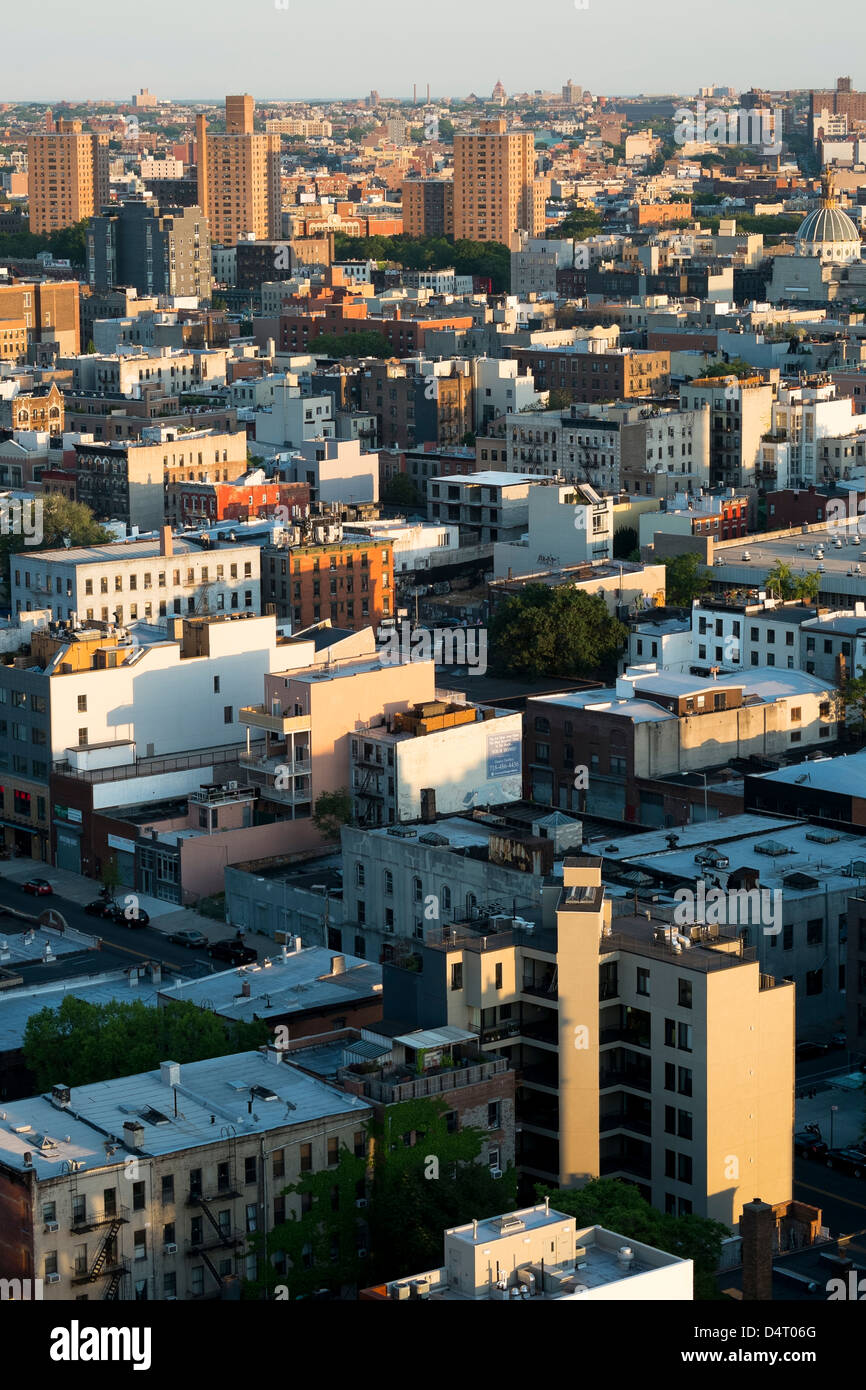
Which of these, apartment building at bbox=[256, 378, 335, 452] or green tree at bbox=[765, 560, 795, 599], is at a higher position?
apartment building at bbox=[256, 378, 335, 452]

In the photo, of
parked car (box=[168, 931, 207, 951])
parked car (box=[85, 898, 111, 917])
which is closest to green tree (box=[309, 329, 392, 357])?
parked car (box=[85, 898, 111, 917])

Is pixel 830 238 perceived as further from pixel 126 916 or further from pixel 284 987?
pixel 284 987

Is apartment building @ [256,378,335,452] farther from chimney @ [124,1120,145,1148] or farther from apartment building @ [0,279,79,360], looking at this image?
chimney @ [124,1120,145,1148]

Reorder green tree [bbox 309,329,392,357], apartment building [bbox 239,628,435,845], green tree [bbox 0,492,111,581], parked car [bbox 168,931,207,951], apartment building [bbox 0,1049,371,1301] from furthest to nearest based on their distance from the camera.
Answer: green tree [bbox 309,329,392,357]
green tree [bbox 0,492,111,581]
apartment building [bbox 239,628,435,845]
parked car [bbox 168,931,207,951]
apartment building [bbox 0,1049,371,1301]

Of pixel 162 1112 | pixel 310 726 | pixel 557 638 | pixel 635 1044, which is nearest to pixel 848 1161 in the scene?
pixel 635 1044

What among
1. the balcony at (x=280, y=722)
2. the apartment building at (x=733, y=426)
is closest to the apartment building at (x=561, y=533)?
the apartment building at (x=733, y=426)

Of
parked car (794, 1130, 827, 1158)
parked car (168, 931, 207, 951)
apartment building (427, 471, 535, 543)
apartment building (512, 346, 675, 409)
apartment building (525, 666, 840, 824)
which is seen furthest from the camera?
apartment building (512, 346, 675, 409)

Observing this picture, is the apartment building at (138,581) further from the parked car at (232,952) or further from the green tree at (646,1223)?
the green tree at (646,1223)
